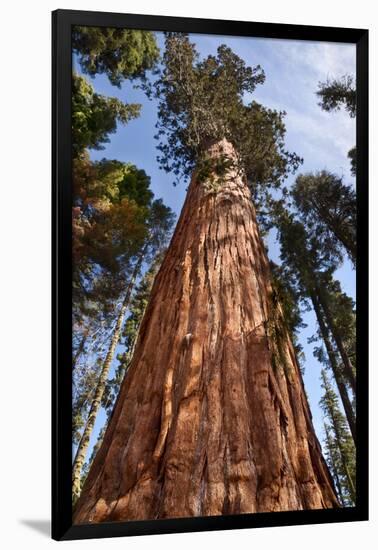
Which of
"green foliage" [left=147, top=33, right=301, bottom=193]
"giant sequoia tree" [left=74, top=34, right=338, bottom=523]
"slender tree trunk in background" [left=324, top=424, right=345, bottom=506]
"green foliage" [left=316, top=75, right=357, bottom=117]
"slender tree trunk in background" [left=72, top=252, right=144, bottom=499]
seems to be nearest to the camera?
"slender tree trunk in background" [left=72, top=252, right=144, bottom=499]

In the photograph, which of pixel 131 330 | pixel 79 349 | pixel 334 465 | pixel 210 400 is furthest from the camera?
pixel 334 465

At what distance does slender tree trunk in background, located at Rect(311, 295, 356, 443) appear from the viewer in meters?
7.75

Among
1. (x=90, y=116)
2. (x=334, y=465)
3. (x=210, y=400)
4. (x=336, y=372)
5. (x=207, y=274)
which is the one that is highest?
(x=90, y=116)

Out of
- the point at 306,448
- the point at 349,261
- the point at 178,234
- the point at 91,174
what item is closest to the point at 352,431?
the point at 306,448

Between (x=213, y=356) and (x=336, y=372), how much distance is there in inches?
33.6

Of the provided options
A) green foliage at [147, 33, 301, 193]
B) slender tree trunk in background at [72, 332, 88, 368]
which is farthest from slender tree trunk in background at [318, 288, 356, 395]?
slender tree trunk in background at [72, 332, 88, 368]

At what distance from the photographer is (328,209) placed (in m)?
7.80

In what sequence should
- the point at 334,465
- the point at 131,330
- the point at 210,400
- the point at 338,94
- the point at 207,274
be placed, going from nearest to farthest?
1. the point at 131,330
2. the point at 210,400
3. the point at 207,274
4. the point at 334,465
5. the point at 338,94

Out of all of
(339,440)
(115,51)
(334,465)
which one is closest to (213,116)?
(115,51)

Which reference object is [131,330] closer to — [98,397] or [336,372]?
[98,397]

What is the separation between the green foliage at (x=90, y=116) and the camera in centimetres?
709

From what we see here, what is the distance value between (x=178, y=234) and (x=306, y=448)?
58.1 inches

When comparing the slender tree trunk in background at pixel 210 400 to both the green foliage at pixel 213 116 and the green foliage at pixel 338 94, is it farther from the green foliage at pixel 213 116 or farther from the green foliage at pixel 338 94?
the green foliage at pixel 338 94

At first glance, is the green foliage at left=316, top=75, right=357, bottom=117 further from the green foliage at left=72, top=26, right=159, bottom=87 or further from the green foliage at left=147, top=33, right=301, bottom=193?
the green foliage at left=72, top=26, right=159, bottom=87
